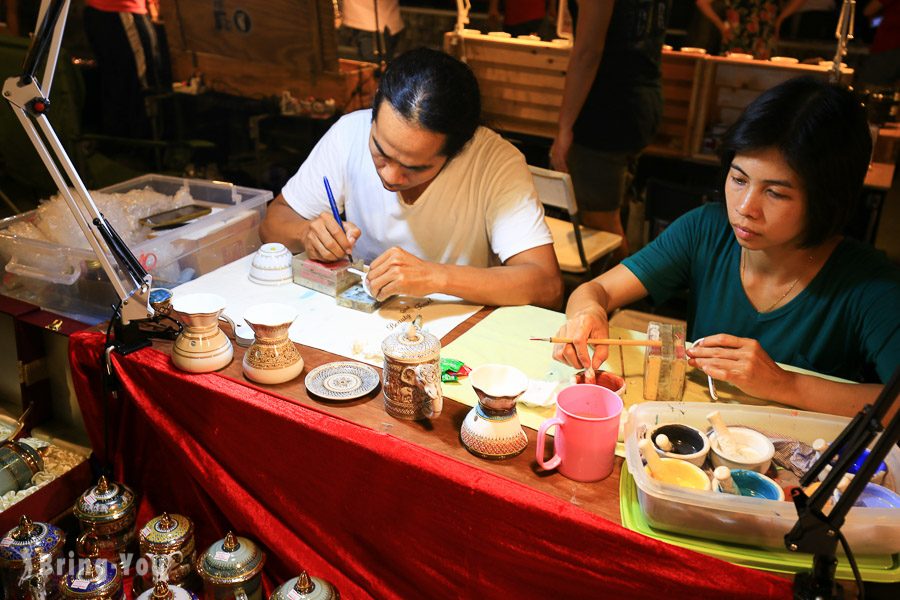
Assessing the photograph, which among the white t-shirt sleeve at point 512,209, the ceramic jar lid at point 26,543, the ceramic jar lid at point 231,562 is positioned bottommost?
the ceramic jar lid at point 26,543

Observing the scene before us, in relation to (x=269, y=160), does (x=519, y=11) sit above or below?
above

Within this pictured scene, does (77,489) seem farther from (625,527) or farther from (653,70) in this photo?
(653,70)

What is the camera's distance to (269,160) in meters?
4.67

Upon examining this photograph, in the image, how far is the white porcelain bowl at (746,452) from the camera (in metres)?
1.24

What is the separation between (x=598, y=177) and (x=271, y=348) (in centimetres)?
258

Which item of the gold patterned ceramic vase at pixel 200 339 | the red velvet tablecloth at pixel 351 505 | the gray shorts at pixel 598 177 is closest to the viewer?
the red velvet tablecloth at pixel 351 505

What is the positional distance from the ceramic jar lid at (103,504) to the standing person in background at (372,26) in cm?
331

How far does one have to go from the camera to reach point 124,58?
468 cm

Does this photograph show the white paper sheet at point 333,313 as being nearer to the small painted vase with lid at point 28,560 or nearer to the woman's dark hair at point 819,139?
the small painted vase with lid at point 28,560

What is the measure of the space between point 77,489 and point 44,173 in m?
3.06

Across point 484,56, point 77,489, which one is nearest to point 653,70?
point 484,56

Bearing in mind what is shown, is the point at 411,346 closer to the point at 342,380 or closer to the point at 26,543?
the point at 342,380

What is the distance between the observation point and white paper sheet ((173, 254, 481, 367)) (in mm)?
1721

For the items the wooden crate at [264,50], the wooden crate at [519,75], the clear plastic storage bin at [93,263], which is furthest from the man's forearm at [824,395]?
the wooden crate at [264,50]
